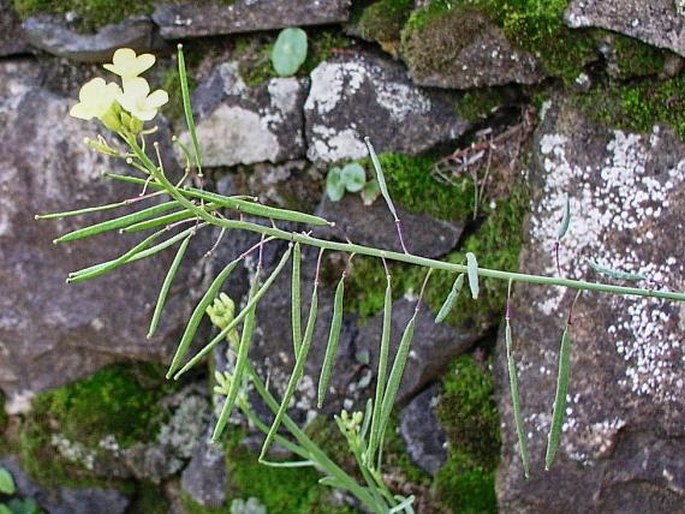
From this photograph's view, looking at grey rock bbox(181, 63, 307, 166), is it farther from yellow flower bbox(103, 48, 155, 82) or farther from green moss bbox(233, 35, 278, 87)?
yellow flower bbox(103, 48, 155, 82)

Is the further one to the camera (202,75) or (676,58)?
(202,75)

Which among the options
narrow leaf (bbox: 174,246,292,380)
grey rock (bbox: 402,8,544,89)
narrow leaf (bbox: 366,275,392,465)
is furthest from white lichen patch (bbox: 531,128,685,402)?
narrow leaf (bbox: 174,246,292,380)

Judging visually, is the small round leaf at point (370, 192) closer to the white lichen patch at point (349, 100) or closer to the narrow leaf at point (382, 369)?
the white lichen patch at point (349, 100)

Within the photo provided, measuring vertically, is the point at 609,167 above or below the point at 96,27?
below

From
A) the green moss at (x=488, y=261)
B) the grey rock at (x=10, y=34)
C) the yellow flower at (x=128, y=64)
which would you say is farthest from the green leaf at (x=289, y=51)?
the yellow flower at (x=128, y=64)

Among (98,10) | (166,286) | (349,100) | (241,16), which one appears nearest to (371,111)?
(349,100)

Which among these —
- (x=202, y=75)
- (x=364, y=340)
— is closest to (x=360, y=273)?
(x=364, y=340)

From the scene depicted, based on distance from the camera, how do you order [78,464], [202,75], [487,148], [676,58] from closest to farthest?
[676,58], [487,148], [202,75], [78,464]

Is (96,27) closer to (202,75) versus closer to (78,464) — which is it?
(202,75)
